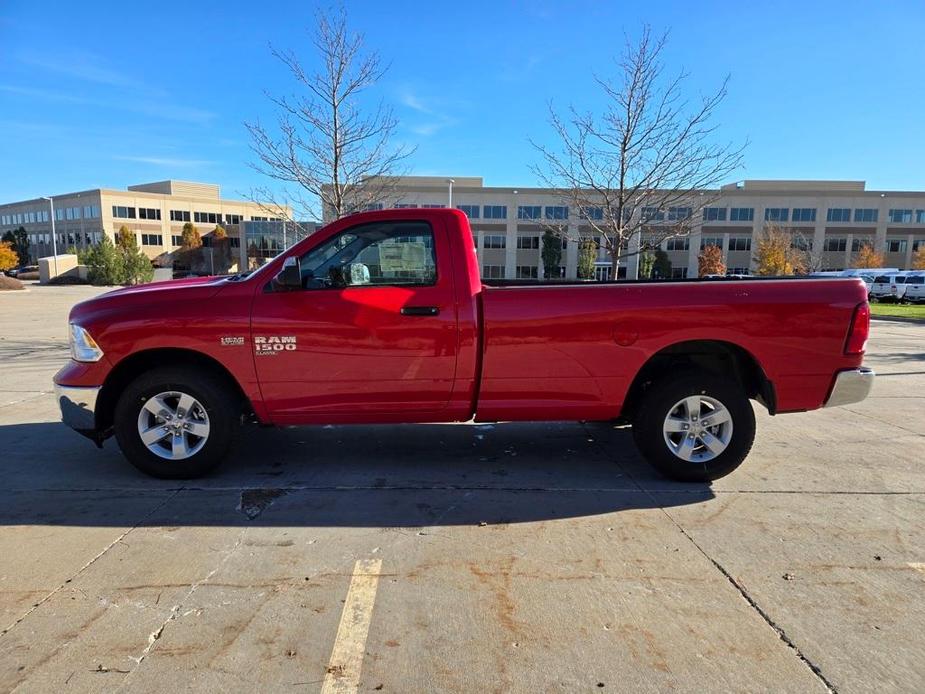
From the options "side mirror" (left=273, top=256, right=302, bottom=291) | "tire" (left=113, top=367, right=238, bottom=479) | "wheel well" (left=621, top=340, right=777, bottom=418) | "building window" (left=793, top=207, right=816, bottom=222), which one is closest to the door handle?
"side mirror" (left=273, top=256, right=302, bottom=291)

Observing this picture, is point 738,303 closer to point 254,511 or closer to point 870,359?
point 254,511

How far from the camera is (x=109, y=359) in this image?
4176mm

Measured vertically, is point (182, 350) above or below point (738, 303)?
below

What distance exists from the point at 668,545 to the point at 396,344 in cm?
222

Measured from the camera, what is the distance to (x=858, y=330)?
421 centimetres

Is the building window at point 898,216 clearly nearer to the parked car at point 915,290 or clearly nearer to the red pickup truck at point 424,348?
the parked car at point 915,290

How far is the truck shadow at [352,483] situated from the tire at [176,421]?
17 cm

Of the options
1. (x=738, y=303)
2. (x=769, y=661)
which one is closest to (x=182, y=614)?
(x=769, y=661)

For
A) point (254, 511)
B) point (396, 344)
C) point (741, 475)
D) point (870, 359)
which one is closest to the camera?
point (254, 511)

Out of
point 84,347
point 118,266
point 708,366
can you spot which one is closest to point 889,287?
point 708,366

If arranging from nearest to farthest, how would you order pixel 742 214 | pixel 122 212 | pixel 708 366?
pixel 708 366 < pixel 742 214 < pixel 122 212

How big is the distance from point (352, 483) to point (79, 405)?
2.10 meters

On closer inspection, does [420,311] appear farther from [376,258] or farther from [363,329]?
[376,258]

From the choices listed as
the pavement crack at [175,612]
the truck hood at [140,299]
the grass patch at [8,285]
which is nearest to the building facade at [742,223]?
the grass patch at [8,285]
